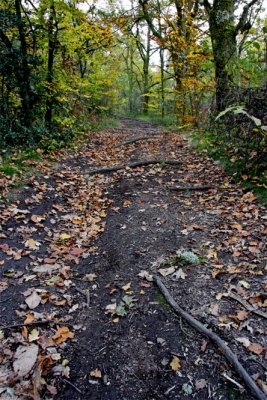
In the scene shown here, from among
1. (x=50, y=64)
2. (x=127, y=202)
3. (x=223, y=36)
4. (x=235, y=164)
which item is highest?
(x=223, y=36)

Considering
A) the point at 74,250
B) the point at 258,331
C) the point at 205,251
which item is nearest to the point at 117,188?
the point at 74,250

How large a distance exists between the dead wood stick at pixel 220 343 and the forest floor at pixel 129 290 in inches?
2.4

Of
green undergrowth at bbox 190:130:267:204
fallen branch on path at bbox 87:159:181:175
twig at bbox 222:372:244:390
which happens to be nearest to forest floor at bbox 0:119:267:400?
twig at bbox 222:372:244:390

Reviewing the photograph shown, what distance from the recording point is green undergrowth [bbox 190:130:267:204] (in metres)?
5.38

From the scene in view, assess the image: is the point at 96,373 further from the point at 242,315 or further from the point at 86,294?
the point at 242,315

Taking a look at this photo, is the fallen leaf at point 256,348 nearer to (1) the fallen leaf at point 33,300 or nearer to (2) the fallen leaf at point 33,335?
(2) the fallen leaf at point 33,335

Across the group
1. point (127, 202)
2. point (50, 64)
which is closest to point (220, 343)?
point (127, 202)

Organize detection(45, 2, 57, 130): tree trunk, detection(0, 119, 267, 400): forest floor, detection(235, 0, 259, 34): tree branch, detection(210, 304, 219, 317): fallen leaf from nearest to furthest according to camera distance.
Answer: detection(0, 119, 267, 400): forest floor → detection(210, 304, 219, 317): fallen leaf → detection(235, 0, 259, 34): tree branch → detection(45, 2, 57, 130): tree trunk

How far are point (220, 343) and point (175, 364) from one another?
464 millimetres

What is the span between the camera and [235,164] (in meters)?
6.36

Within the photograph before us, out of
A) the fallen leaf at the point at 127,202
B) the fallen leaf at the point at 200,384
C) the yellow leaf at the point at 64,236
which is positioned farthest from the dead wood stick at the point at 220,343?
the fallen leaf at the point at 127,202

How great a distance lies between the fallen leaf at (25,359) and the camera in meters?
2.55

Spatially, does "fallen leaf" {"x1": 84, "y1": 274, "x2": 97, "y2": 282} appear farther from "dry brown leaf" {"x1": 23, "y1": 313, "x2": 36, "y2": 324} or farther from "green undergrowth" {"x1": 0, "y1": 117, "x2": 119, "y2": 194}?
"green undergrowth" {"x1": 0, "y1": 117, "x2": 119, "y2": 194}

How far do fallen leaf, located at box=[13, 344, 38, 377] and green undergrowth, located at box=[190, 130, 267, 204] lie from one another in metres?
4.13
